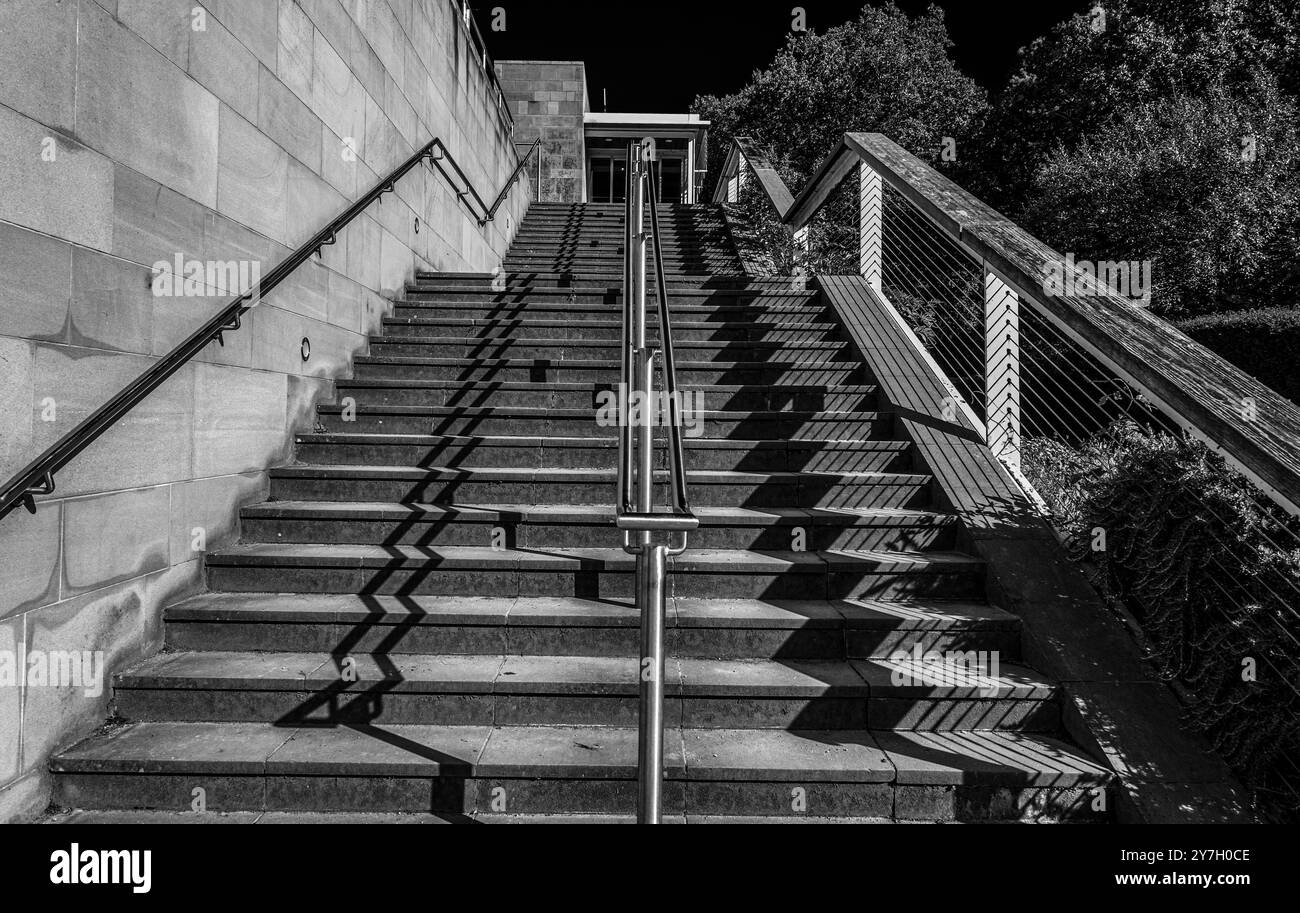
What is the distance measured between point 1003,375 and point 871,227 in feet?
8.37

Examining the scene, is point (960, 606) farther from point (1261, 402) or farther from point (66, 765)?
point (66, 765)

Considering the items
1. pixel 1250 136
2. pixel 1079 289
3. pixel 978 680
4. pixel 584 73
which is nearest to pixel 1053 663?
pixel 978 680

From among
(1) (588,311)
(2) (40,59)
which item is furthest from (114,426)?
(1) (588,311)

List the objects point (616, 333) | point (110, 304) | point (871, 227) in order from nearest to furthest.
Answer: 1. point (110, 304)
2. point (616, 333)
3. point (871, 227)

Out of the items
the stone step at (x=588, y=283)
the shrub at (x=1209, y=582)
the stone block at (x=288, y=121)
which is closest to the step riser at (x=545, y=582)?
the shrub at (x=1209, y=582)

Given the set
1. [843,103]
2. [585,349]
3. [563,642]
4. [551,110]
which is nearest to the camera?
[563,642]

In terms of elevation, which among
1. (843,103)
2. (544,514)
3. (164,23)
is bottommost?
(544,514)

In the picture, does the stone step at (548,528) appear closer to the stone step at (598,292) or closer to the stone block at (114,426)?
the stone block at (114,426)

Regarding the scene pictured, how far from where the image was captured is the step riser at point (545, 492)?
12.9 feet

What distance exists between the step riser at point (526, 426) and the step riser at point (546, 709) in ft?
6.34

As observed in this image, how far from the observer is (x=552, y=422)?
14.7ft

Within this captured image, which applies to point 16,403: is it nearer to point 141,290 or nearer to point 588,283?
point 141,290

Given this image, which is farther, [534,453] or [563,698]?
[534,453]

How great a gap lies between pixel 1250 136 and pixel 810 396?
1213 centimetres
